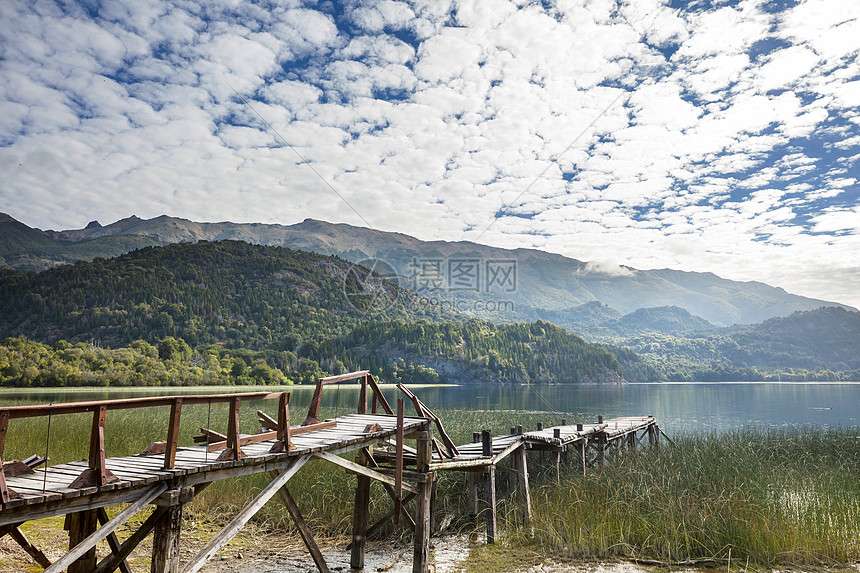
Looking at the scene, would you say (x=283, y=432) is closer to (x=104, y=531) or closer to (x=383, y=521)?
(x=104, y=531)

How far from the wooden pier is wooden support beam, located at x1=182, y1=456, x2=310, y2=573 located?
0.01 metres

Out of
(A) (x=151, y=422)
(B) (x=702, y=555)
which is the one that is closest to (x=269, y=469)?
(B) (x=702, y=555)

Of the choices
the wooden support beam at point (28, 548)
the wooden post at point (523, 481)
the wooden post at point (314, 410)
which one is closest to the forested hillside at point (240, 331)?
the wooden post at point (523, 481)

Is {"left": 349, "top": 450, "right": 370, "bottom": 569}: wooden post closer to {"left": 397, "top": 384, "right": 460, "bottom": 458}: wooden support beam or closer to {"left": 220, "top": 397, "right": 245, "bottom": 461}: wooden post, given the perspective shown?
{"left": 397, "top": 384, "right": 460, "bottom": 458}: wooden support beam

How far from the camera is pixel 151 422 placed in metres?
21.0

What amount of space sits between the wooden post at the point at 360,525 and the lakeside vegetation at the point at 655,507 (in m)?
1.64

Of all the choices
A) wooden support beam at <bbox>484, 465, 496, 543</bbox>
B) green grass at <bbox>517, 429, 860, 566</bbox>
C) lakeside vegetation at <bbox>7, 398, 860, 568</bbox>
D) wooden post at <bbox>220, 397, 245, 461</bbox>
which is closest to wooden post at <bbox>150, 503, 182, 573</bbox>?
wooden post at <bbox>220, 397, 245, 461</bbox>

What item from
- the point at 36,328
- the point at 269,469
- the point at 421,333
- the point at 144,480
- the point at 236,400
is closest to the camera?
the point at 144,480

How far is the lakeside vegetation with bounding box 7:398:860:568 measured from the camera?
921 cm

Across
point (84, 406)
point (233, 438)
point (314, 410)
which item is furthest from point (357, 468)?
point (84, 406)

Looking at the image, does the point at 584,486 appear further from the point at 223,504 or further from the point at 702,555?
the point at 223,504

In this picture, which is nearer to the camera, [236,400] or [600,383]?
[236,400]

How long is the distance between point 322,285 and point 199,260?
33449 millimetres

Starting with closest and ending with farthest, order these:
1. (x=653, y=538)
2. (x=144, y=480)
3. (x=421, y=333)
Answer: (x=144, y=480)
(x=653, y=538)
(x=421, y=333)
